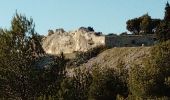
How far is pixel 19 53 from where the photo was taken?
48812 mm

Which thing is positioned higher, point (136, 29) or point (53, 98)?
point (136, 29)

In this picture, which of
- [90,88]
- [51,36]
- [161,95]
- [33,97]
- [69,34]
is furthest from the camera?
[51,36]

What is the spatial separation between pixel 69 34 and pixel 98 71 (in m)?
39.1

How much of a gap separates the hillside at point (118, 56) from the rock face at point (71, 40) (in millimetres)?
4620

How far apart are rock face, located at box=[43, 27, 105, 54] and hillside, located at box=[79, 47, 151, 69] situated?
462 cm

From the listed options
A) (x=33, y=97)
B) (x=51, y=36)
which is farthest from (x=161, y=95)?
(x=51, y=36)

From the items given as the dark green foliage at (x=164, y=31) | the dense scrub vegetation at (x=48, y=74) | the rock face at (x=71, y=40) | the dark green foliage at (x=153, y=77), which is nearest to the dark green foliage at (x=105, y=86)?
the dense scrub vegetation at (x=48, y=74)

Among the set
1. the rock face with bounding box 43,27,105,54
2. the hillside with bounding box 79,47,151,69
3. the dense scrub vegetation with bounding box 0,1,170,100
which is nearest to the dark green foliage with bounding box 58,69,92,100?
the dense scrub vegetation with bounding box 0,1,170,100

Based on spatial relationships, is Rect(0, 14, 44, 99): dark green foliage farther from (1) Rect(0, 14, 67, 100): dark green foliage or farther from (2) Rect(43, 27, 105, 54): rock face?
(2) Rect(43, 27, 105, 54): rock face

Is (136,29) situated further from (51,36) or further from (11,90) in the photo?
(11,90)

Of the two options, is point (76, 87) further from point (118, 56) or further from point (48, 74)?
point (118, 56)

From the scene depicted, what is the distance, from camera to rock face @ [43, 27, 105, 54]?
77.3 m

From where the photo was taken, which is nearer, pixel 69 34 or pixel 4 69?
pixel 4 69

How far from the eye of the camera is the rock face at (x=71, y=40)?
254ft
